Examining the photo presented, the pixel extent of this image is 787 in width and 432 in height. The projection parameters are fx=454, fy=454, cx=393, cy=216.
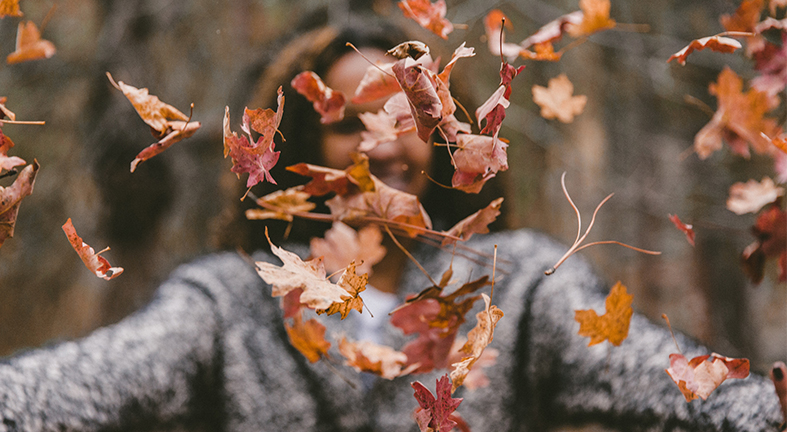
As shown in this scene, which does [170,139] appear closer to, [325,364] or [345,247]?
[345,247]

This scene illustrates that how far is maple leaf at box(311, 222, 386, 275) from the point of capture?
29 cm

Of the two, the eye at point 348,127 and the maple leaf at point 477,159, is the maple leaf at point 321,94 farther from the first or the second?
the eye at point 348,127

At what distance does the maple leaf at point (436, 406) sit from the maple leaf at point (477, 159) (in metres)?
Result: 0.07

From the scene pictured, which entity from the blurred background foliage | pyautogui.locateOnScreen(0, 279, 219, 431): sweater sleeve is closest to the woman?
pyautogui.locateOnScreen(0, 279, 219, 431): sweater sleeve

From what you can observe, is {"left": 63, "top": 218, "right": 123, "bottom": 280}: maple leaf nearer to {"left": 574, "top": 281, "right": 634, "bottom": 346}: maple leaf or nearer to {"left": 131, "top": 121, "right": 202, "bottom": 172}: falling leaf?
{"left": 131, "top": 121, "right": 202, "bottom": 172}: falling leaf

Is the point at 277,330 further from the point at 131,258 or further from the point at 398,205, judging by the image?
the point at 131,258

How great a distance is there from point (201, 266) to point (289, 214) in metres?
0.41

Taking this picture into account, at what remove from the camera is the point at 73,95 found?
38.6 inches

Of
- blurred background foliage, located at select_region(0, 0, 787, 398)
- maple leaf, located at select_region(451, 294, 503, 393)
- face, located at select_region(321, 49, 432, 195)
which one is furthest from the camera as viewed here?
blurred background foliage, located at select_region(0, 0, 787, 398)

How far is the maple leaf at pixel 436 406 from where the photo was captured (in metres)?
0.15

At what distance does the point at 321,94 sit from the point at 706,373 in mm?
197

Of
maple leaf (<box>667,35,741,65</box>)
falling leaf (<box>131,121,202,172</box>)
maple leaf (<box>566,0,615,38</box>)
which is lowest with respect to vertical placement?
maple leaf (<box>566,0,615,38</box>)

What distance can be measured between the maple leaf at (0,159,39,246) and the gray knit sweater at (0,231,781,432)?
0.13 meters

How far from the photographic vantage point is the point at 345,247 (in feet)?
0.98
